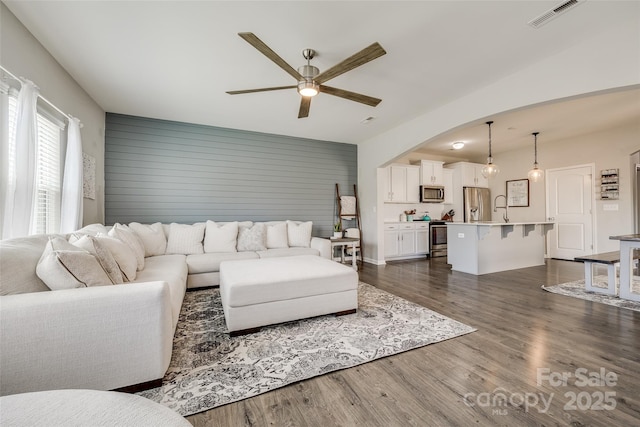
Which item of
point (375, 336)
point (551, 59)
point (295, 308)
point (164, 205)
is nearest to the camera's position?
point (375, 336)

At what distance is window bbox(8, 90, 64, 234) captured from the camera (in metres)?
2.58

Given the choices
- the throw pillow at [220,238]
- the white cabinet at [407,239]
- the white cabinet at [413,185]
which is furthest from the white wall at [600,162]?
the throw pillow at [220,238]

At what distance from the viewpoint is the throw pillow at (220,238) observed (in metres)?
4.11

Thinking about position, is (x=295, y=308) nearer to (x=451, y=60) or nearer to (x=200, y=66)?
(x=200, y=66)

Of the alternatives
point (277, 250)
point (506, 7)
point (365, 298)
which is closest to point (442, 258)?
point (365, 298)

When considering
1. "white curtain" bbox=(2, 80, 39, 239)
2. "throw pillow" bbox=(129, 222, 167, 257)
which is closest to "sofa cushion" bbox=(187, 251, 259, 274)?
"throw pillow" bbox=(129, 222, 167, 257)

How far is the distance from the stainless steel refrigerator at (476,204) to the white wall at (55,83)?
7.91m

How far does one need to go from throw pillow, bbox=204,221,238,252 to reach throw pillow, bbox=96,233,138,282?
166 cm

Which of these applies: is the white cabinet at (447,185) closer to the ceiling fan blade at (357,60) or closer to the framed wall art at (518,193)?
the framed wall art at (518,193)

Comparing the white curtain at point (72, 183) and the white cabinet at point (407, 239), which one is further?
the white cabinet at point (407, 239)

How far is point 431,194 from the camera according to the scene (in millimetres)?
6621

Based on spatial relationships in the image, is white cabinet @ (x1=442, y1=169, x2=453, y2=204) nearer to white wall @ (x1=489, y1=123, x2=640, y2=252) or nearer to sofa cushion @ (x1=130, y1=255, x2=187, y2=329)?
white wall @ (x1=489, y1=123, x2=640, y2=252)

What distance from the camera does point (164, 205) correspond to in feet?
14.7

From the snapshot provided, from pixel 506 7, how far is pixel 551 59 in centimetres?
116
